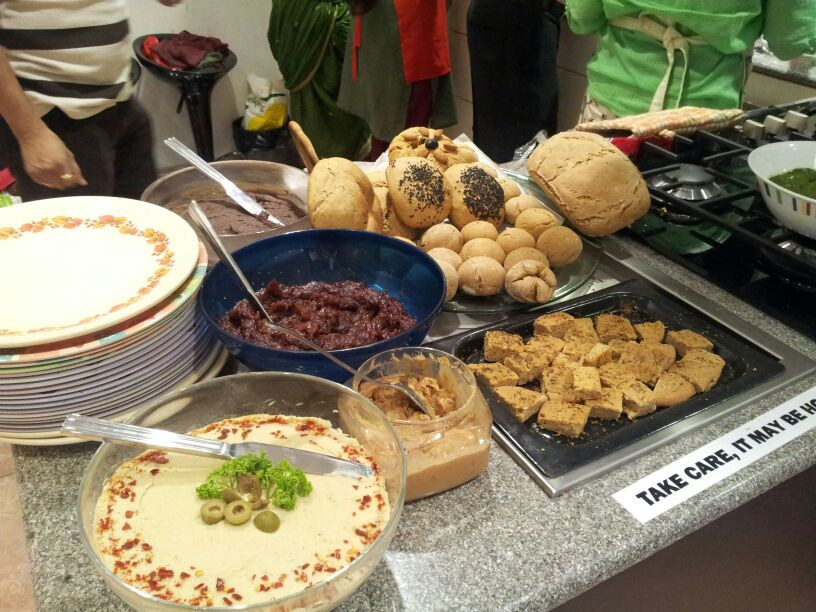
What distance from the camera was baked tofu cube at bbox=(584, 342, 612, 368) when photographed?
0.85 meters

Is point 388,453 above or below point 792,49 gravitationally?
below

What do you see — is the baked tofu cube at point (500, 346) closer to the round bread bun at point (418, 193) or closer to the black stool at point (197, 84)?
the round bread bun at point (418, 193)

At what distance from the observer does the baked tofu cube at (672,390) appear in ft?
2.62

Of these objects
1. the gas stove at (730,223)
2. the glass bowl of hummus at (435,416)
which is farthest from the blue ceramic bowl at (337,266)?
the gas stove at (730,223)

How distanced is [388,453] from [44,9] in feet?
4.61

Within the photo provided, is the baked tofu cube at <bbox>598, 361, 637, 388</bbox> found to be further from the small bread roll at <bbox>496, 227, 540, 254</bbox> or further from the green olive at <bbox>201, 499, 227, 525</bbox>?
the green olive at <bbox>201, 499, 227, 525</bbox>

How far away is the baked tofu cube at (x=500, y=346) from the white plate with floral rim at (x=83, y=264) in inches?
15.4

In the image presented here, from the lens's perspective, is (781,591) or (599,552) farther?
(781,591)

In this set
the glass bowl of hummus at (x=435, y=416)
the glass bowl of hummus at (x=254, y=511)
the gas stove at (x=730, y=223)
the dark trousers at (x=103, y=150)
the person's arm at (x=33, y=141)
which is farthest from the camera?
the dark trousers at (x=103, y=150)

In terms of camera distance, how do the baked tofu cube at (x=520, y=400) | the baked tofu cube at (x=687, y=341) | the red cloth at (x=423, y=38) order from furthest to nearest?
the red cloth at (x=423, y=38)
the baked tofu cube at (x=687, y=341)
the baked tofu cube at (x=520, y=400)

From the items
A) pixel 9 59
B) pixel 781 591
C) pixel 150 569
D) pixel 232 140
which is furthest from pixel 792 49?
pixel 232 140

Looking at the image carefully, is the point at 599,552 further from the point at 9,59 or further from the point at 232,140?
the point at 232,140

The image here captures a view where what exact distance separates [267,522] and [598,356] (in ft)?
1.60

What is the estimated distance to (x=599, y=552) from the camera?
64 centimetres
